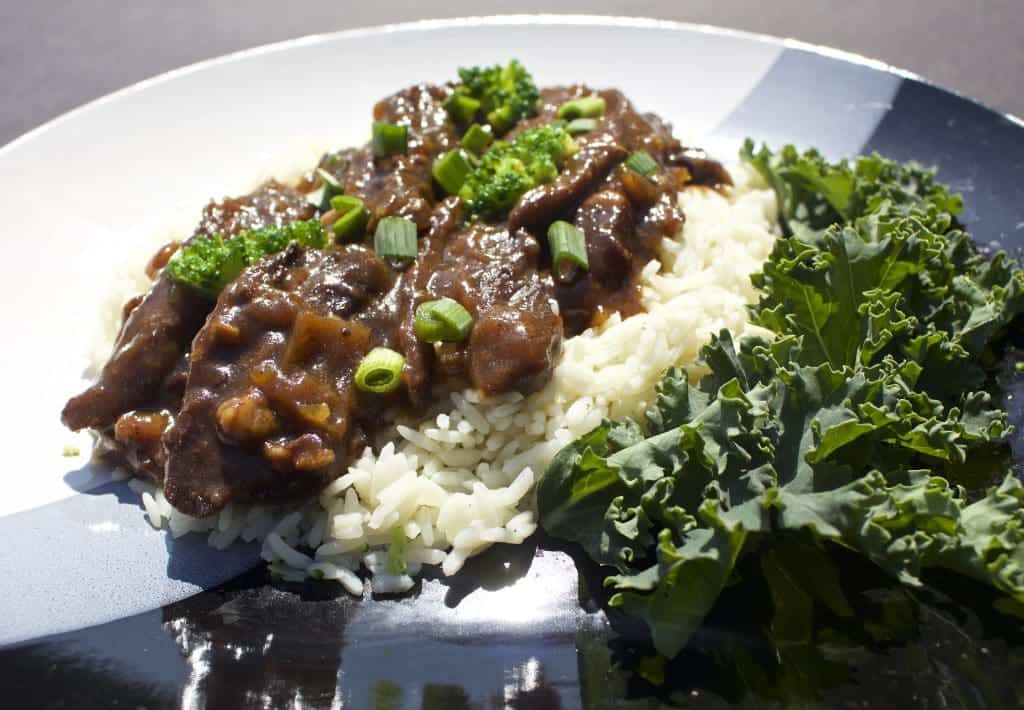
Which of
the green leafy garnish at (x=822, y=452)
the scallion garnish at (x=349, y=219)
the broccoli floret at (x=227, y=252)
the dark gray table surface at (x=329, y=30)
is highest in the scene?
the dark gray table surface at (x=329, y=30)

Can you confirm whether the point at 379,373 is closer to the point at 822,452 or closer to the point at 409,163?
the point at 409,163

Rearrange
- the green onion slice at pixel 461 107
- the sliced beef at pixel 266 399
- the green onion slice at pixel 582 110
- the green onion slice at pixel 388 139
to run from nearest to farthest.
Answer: the sliced beef at pixel 266 399, the green onion slice at pixel 388 139, the green onion slice at pixel 582 110, the green onion slice at pixel 461 107

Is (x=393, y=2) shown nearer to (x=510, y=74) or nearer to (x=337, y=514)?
(x=510, y=74)

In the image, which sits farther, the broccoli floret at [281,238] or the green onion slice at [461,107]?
the green onion slice at [461,107]

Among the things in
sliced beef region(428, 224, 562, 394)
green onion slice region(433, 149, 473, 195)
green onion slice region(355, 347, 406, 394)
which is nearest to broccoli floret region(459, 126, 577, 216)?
green onion slice region(433, 149, 473, 195)

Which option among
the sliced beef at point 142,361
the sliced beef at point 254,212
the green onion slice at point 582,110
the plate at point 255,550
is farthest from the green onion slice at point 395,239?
the plate at point 255,550

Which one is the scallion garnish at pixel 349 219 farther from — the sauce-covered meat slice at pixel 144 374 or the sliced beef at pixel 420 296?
the sauce-covered meat slice at pixel 144 374

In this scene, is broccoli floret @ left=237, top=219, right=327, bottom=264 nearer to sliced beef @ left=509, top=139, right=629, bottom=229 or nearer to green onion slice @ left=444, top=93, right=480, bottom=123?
sliced beef @ left=509, top=139, right=629, bottom=229
